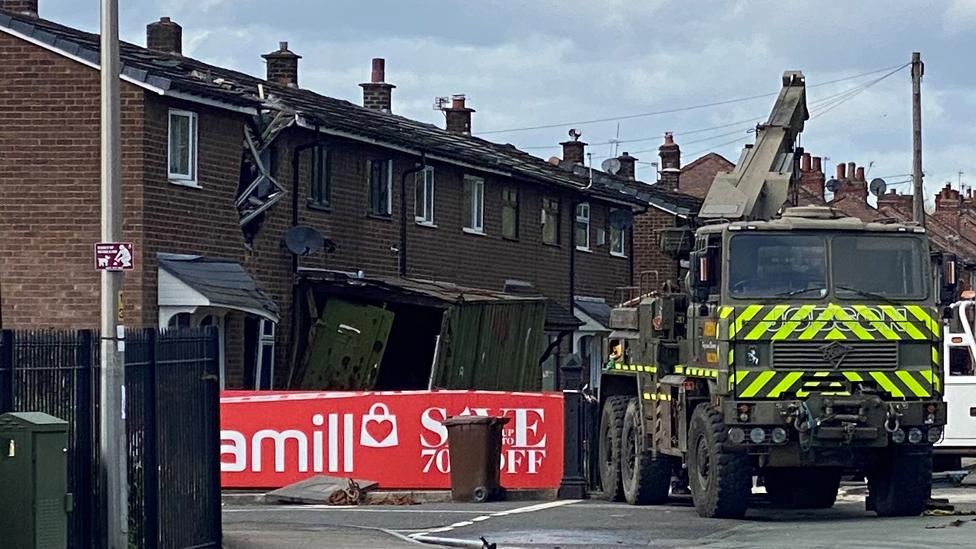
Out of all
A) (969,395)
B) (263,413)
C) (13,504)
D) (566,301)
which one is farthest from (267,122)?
(13,504)

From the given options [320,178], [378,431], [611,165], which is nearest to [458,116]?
[611,165]

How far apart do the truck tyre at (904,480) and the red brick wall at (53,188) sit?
11.2 meters

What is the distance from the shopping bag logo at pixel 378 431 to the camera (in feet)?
80.2

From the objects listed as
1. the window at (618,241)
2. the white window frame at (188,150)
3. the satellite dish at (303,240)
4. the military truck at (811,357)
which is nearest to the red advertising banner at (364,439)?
the white window frame at (188,150)

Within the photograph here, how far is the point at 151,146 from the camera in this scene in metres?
26.8

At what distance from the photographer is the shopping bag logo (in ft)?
80.2

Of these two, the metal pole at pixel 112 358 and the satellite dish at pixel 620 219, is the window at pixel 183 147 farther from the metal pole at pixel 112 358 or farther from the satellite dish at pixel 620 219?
the satellite dish at pixel 620 219

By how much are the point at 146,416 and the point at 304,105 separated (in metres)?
18.2

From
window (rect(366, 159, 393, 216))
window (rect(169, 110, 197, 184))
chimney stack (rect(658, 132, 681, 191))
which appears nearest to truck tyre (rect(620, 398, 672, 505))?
window (rect(169, 110, 197, 184))

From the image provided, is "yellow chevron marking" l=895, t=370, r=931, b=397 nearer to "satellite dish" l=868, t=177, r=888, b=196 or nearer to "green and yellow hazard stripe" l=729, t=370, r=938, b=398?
"green and yellow hazard stripe" l=729, t=370, r=938, b=398

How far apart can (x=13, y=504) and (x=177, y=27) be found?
80.2 ft

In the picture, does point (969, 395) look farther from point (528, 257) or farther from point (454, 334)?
point (528, 257)

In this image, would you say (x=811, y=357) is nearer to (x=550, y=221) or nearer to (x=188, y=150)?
(x=188, y=150)

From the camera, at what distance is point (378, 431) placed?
2447cm
